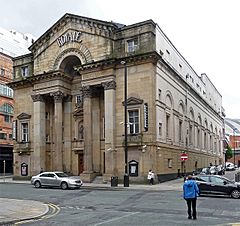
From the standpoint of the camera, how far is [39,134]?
46031mm

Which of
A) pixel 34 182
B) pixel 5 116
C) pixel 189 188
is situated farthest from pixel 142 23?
pixel 5 116

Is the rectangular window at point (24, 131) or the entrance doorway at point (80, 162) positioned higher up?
the rectangular window at point (24, 131)

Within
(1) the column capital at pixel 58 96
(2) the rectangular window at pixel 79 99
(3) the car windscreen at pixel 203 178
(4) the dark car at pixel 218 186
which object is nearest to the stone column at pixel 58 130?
(1) the column capital at pixel 58 96

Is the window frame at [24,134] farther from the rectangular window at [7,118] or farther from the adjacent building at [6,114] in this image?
the rectangular window at [7,118]

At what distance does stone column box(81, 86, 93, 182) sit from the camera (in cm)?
4044

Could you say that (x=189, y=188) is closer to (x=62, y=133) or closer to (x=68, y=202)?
(x=68, y=202)

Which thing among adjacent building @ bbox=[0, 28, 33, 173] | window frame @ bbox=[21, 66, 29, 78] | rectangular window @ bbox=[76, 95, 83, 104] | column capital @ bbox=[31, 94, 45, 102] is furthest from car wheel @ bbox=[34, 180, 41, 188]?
adjacent building @ bbox=[0, 28, 33, 173]

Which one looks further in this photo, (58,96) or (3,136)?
(3,136)

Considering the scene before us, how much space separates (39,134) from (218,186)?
87.7ft

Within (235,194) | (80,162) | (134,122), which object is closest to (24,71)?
(80,162)

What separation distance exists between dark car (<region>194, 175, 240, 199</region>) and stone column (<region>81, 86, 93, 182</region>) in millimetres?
17165

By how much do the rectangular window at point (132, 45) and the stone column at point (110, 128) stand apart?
3754mm

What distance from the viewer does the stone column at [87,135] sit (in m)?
40.4

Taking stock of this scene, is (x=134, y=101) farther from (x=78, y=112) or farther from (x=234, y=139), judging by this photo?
(x=234, y=139)
